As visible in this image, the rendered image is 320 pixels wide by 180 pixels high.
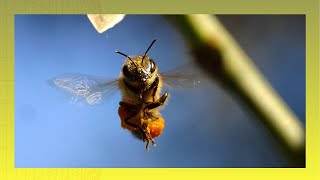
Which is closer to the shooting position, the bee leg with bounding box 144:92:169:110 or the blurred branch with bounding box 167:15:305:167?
the blurred branch with bounding box 167:15:305:167

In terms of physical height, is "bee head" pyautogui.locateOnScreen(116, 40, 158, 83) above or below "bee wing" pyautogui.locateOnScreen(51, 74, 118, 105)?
above

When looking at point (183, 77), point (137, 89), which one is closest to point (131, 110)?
point (137, 89)

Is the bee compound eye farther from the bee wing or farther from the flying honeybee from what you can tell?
the bee wing

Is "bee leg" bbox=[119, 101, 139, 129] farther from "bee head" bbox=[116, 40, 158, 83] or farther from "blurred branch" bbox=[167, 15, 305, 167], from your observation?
"blurred branch" bbox=[167, 15, 305, 167]

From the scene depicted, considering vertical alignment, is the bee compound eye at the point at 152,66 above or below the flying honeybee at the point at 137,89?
above

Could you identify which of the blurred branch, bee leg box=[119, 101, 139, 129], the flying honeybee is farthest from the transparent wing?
the blurred branch

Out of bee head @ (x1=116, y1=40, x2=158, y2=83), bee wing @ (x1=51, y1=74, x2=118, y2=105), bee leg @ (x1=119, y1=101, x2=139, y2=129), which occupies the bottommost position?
bee leg @ (x1=119, y1=101, x2=139, y2=129)

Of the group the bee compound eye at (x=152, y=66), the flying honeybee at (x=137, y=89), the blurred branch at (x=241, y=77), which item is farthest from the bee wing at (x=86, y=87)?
the blurred branch at (x=241, y=77)

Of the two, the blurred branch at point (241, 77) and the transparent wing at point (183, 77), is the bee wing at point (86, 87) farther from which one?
the blurred branch at point (241, 77)
